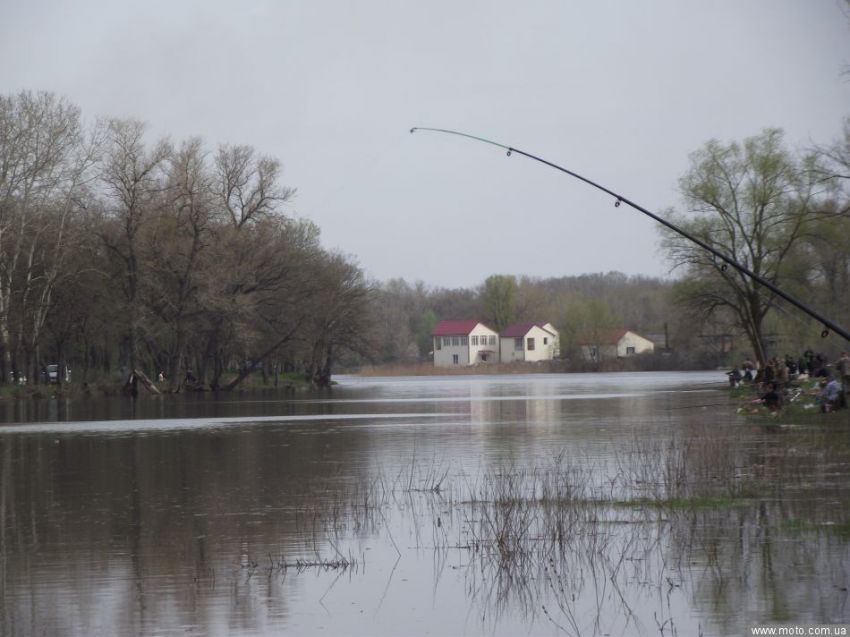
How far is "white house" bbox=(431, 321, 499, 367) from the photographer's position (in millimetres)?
170000

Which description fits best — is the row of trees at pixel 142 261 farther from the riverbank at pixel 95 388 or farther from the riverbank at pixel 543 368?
the riverbank at pixel 543 368

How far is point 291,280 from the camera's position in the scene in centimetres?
8225

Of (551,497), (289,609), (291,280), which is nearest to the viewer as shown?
(289,609)

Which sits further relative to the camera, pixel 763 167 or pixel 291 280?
pixel 291 280

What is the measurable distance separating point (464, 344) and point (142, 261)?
9959 centimetres

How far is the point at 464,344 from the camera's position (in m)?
170

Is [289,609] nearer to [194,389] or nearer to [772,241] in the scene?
[772,241]

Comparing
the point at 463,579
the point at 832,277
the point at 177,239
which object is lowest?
the point at 463,579

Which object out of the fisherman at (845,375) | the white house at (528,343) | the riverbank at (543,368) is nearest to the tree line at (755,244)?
the fisherman at (845,375)

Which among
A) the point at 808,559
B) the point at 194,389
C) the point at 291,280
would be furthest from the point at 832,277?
the point at 808,559

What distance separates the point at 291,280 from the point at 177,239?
9.79 metres

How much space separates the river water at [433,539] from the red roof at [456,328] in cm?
14126

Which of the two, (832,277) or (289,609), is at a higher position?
(832,277)

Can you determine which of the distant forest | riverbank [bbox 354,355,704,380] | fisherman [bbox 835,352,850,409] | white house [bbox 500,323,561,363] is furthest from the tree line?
white house [bbox 500,323,561,363]
